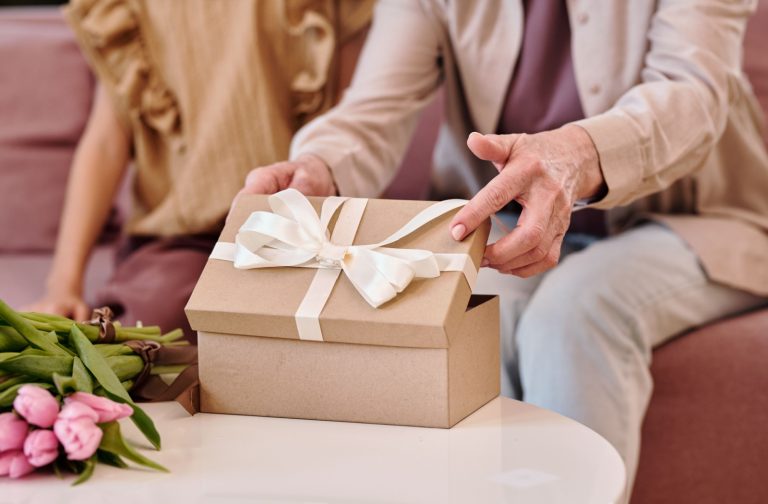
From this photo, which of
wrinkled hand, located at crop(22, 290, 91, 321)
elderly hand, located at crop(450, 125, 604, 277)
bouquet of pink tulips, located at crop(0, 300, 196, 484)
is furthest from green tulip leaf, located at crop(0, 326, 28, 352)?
wrinkled hand, located at crop(22, 290, 91, 321)

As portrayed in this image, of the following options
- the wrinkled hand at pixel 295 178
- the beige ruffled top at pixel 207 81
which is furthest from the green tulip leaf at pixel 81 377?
the beige ruffled top at pixel 207 81

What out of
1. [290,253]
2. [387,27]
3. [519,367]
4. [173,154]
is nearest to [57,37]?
[173,154]

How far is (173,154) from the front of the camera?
1.73 m

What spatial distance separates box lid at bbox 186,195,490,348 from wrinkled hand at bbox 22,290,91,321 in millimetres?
808

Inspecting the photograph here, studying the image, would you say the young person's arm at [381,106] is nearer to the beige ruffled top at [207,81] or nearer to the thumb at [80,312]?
the beige ruffled top at [207,81]

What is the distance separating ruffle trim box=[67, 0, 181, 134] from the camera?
1.69 metres

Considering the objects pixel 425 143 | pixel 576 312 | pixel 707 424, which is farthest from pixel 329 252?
pixel 425 143

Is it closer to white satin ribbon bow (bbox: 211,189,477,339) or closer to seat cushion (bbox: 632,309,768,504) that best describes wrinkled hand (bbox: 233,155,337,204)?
white satin ribbon bow (bbox: 211,189,477,339)

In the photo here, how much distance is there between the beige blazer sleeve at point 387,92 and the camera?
49.2 inches

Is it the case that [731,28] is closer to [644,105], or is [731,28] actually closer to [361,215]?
[644,105]

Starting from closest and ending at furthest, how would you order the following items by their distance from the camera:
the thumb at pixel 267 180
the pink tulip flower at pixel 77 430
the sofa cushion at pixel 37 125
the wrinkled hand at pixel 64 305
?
the pink tulip flower at pixel 77 430 < the thumb at pixel 267 180 < the wrinkled hand at pixel 64 305 < the sofa cushion at pixel 37 125

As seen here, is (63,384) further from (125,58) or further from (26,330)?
(125,58)

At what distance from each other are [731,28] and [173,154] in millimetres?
986

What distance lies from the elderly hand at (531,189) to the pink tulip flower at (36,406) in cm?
37
